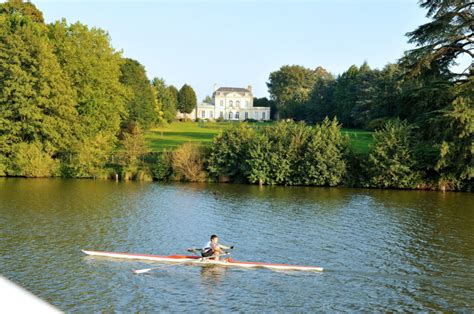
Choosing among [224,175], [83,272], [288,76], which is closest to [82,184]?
[224,175]

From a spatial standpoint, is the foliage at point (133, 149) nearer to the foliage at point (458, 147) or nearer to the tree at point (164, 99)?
the foliage at point (458, 147)

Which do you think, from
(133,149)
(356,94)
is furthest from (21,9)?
(356,94)

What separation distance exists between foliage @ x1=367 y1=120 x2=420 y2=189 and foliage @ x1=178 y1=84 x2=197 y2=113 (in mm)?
90589

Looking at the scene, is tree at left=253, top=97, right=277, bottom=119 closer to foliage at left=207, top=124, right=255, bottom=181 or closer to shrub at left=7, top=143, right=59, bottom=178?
foliage at left=207, top=124, right=255, bottom=181

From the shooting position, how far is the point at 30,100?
160 ft

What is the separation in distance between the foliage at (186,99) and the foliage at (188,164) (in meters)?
82.9

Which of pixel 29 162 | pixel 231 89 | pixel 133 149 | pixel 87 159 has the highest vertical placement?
pixel 231 89

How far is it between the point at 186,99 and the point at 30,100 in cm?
8317

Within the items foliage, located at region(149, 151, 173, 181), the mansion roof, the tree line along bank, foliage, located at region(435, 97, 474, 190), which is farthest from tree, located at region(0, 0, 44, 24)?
the mansion roof

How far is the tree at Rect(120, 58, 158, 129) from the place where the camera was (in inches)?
2530

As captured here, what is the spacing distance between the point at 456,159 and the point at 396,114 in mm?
8747

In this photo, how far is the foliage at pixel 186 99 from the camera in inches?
5153

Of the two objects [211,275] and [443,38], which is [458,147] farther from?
[211,275]

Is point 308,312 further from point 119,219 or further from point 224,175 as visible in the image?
point 224,175
